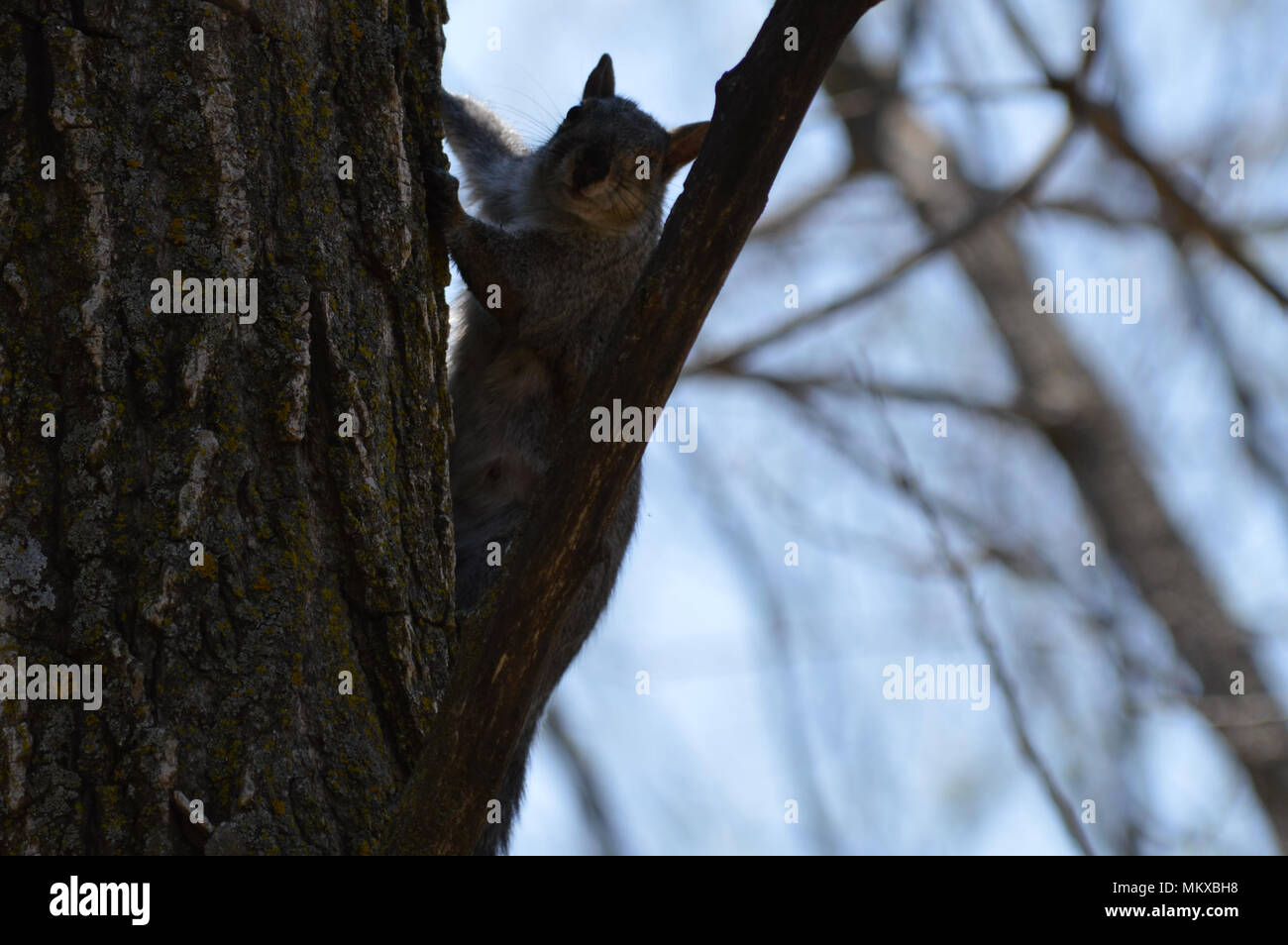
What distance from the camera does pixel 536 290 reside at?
4133 millimetres

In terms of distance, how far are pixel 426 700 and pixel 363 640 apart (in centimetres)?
16

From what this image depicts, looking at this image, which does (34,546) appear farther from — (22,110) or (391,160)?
(391,160)

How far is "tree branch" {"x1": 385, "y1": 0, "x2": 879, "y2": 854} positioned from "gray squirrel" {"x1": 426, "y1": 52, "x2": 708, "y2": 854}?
1502 mm

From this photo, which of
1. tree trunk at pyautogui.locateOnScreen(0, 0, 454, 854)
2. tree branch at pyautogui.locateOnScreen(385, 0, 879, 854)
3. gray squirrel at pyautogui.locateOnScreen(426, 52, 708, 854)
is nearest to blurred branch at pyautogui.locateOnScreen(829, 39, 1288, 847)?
gray squirrel at pyautogui.locateOnScreen(426, 52, 708, 854)

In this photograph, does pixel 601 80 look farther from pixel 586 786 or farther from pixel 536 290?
pixel 586 786

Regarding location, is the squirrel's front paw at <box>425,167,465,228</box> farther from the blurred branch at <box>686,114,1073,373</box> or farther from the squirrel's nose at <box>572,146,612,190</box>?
the blurred branch at <box>686,114,1073,373</box>

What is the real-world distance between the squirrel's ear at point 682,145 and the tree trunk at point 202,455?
208cm

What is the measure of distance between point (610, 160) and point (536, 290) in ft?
1.94

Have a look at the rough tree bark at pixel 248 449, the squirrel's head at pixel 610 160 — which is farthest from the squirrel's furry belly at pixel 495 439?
Result: the rough tree bark at pixel 248 449

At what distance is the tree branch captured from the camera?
184 cm

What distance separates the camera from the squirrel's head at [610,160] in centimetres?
439

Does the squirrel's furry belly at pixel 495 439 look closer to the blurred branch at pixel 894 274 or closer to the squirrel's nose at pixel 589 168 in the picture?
the squirrel's nose at pixel 589 168

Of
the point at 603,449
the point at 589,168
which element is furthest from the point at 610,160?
the point at 603,449

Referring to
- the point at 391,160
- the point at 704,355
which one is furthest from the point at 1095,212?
the point at 391,160
